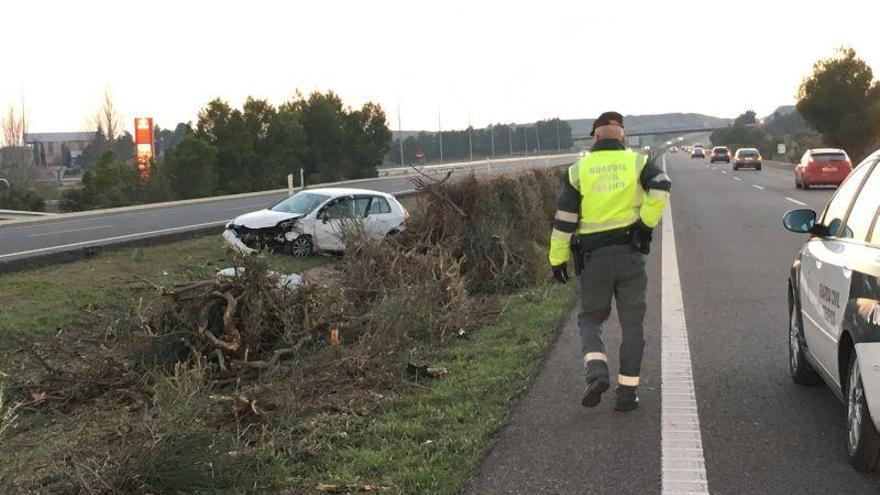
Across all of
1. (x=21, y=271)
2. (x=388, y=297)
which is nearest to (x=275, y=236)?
(x=21, y=271)

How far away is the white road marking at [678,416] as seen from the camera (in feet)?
13.6

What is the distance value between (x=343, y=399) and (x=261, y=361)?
4.92 ft

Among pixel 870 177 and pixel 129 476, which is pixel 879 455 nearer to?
pixel 870 177

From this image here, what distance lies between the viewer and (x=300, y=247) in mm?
15812

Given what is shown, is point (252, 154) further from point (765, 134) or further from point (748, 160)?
point (765, 134)

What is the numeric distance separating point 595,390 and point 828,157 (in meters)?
A: 29.2

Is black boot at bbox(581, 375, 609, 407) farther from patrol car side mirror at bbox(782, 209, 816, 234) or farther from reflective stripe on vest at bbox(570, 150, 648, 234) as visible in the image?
patrol car side mirror at bbox(782, 209, 816, 234)

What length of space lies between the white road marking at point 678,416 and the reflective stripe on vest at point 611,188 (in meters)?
1.23

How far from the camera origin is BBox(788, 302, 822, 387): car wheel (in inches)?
221

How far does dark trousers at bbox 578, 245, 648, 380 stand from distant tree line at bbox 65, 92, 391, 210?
44.2 meters

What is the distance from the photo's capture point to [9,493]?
3.80m

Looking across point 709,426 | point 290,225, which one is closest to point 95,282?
point 290,225

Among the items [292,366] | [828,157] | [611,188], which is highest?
[828,157]

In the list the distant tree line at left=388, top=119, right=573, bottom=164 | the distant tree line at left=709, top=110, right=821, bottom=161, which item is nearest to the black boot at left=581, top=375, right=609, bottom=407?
the distant tree line at left=709, top=110, right=821, bottom=161
